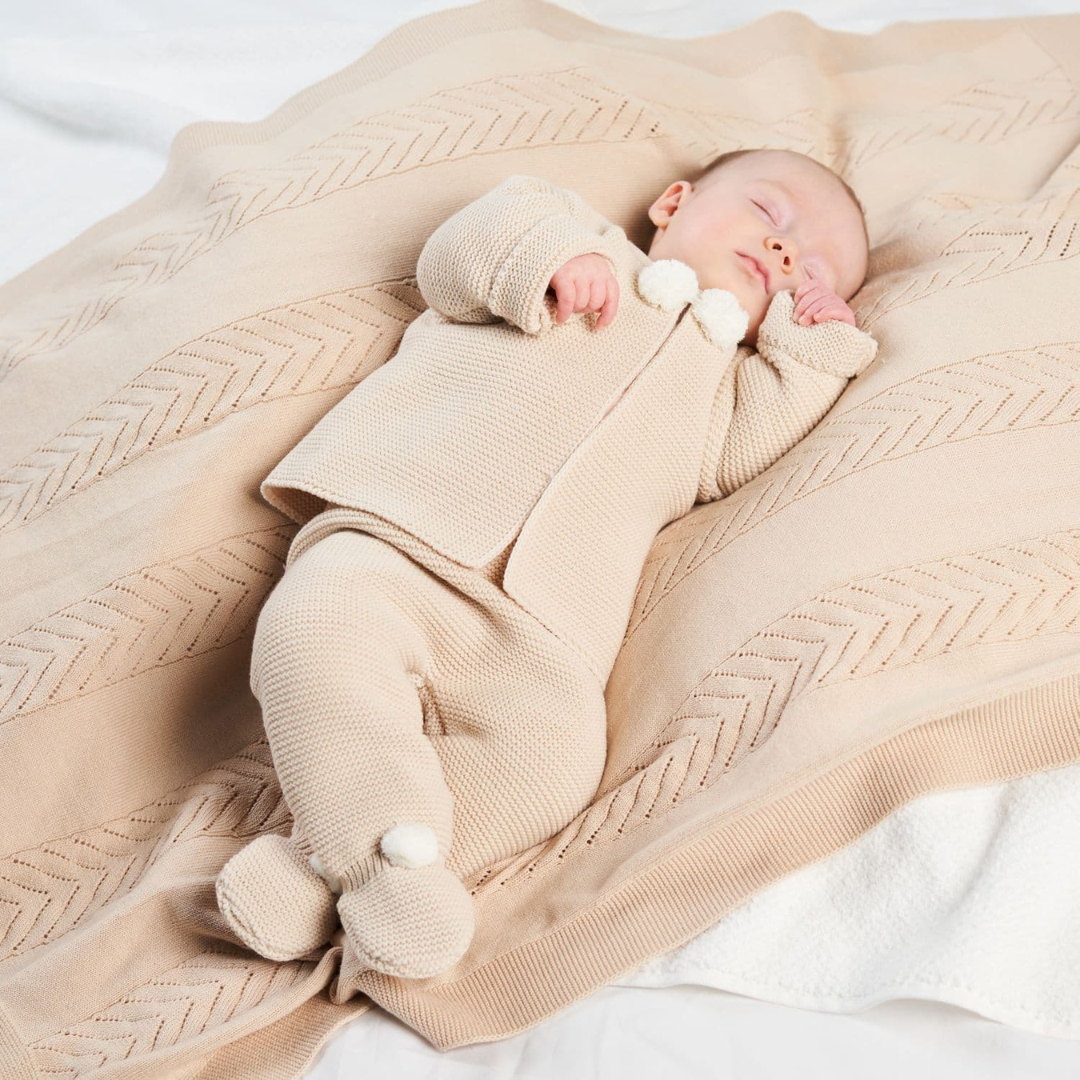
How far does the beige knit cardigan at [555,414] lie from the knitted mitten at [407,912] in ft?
0.96

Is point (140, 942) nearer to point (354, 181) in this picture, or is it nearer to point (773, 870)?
point (773, 870)

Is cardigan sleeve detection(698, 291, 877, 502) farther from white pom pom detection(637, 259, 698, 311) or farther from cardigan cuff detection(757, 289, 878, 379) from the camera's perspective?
white pom pom detection(637, 259, 698, 311)

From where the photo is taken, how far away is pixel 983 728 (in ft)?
3.87

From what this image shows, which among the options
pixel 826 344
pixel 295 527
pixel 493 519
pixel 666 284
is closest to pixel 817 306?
pixel 826 344

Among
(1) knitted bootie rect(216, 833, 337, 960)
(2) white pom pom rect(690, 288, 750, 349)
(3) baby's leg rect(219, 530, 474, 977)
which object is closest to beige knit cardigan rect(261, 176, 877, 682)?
(2) white pom pom rect(690, 288, 750, 349)

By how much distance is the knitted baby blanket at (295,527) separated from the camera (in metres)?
1.15

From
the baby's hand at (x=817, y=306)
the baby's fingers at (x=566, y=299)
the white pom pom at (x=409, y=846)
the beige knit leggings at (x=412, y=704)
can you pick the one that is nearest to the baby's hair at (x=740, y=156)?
the baby's hand at (x=817, y=306)

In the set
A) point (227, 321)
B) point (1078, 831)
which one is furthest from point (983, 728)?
point (227, 321)

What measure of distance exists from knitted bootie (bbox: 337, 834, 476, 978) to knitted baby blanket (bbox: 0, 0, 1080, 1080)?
2.5 inches

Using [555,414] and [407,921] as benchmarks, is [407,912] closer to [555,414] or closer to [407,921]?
[407,921]

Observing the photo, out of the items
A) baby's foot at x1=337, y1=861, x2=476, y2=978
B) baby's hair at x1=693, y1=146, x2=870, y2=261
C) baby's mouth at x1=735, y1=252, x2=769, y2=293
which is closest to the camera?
baby's foot at x1=337, y1=861, x2=476, y2=978

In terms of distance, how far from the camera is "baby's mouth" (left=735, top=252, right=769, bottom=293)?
1.55m

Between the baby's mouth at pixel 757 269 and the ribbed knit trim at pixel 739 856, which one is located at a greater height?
the baby's mouth at pixel 757 269

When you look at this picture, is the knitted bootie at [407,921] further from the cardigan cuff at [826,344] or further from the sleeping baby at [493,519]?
the cardigan cuff at [826,344]
